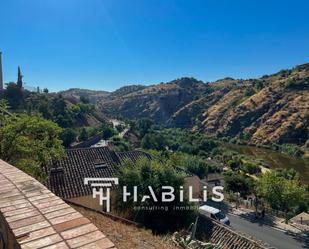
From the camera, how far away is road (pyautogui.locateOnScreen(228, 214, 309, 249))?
67.6 ft

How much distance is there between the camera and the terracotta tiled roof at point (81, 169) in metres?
16.5

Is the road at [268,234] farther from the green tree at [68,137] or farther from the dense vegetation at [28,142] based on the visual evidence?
the green tree at [68,137]

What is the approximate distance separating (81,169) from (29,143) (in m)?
6.97

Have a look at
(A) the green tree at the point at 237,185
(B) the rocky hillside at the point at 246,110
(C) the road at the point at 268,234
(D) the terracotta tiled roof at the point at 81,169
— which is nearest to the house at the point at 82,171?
(D) the terracotta tiled roof at the point at 81,169

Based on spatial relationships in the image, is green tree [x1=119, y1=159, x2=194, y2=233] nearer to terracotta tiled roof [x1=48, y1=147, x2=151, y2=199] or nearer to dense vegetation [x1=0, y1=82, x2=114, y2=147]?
terracotta tiled roof [x1=48, y1=147, x2=151, y2=199]

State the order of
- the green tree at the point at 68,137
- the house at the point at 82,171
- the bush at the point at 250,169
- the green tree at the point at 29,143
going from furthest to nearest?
1. the green tree at the point at 68,137
2. the bush at the point at 250,169
3. the house at the point at 82,171
4. the green tree at the point at 29,143

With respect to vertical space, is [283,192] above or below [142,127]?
below

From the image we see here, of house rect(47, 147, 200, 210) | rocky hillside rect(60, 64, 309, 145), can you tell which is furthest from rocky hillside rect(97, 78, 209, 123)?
house rect(47, 147, 200, 210)

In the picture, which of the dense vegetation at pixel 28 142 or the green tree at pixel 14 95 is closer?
the dense vegetation at pixel 28 142

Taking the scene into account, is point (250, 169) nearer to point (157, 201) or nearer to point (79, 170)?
point (79, 170)

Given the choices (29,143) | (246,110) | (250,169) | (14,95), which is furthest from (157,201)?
(246,110)

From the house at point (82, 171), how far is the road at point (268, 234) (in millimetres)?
7537

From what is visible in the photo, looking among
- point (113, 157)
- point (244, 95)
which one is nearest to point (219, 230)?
point (113, 157)

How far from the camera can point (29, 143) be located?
1168cm
